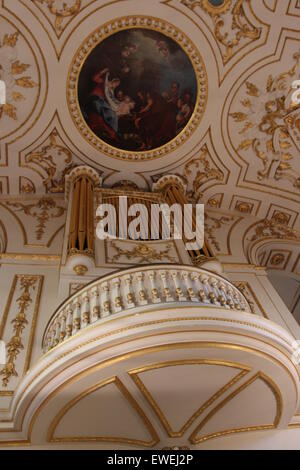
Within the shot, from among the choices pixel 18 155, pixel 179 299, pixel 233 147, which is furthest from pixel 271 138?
pixel 179 299

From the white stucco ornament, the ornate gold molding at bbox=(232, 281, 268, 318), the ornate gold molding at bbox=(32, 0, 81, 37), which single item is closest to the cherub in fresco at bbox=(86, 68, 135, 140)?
the ornate gold molding at bbox=(32, 0, 81, 37)

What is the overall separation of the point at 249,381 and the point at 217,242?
4.73m

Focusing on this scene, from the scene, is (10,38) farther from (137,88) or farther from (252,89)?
(252,89)

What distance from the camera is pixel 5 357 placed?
20.2 feet

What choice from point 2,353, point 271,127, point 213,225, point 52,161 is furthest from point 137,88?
point 2,353

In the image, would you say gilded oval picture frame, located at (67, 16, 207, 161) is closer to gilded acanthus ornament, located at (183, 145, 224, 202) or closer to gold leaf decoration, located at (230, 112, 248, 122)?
gilded acanthus ornament, located at (183, 145, 224, 202)

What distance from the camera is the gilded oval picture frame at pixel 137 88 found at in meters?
9.48

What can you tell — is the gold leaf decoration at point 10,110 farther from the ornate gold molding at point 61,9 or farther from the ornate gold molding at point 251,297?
the ornate gold molding at point 251,297

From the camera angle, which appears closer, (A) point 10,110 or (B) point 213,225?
(A) point 10,110

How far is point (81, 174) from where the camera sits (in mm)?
10117

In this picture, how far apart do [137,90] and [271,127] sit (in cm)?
304

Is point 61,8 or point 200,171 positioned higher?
point 61,8

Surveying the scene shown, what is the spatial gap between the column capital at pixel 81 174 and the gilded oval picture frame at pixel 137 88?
532 millimetres

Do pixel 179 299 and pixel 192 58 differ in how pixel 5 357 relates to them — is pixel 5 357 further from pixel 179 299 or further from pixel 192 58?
pixel 192 58
